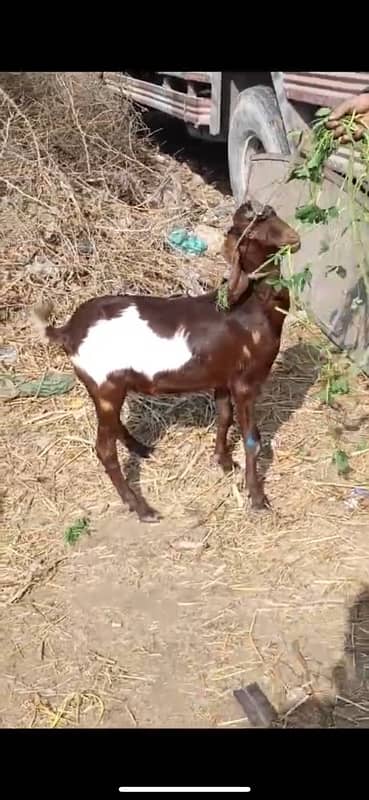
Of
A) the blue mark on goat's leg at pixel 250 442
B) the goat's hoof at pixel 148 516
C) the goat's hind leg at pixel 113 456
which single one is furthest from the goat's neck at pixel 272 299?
the goat's hoof at pixel 148 516

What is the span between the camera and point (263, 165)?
5.81 m

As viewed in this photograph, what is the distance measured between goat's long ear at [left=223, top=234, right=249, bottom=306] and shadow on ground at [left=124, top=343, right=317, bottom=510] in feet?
3.83

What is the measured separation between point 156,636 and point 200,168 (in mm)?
6686

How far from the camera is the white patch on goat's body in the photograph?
3.73m

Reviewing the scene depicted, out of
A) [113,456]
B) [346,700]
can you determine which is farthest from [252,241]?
[346,700]

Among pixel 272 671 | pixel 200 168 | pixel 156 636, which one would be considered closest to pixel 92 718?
pixel 156 636

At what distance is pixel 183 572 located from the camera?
3.74m

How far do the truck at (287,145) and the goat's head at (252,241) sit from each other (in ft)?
0.57

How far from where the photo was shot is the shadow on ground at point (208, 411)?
464 centimetres

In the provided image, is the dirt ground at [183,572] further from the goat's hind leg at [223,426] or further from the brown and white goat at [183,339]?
the brown and white goat at [183,339]

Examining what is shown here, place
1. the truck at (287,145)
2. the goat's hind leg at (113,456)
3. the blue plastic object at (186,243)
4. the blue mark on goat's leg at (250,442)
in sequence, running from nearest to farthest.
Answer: the goat's hind leg at (113,456), the blue mark on goat's leg at (250,442), the truck at (287,145), the blue plastic object at (186,243)

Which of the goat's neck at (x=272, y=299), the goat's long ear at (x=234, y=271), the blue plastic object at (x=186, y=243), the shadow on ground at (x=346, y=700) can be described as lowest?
the shadow on ground at (x=346, y=700)

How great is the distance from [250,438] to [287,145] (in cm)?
299

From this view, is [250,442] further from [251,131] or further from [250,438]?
[251,131]
